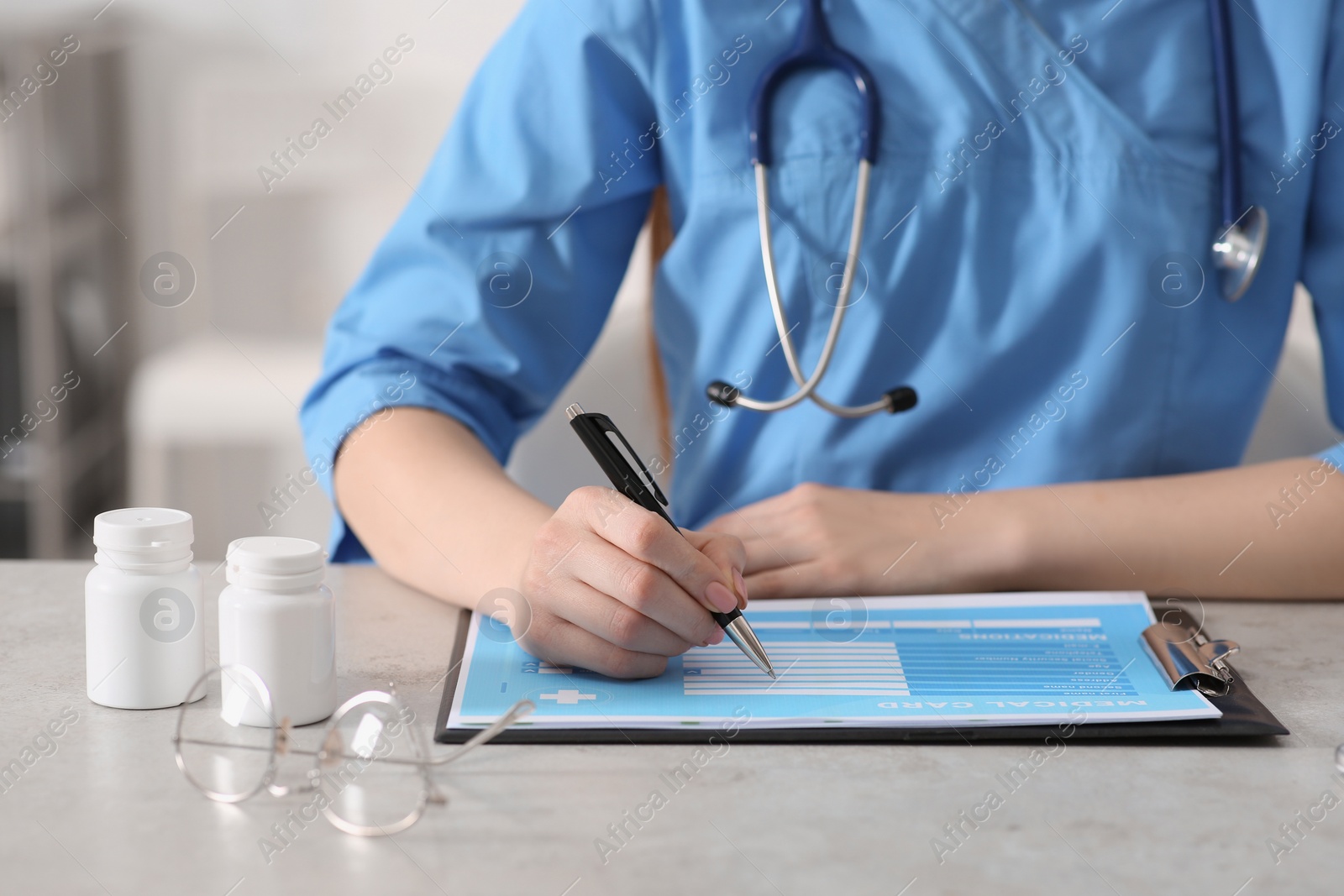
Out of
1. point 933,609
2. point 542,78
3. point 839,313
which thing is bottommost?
point 933,609

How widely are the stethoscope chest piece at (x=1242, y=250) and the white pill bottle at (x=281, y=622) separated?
29.3 inches

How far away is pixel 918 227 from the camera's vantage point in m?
0.93

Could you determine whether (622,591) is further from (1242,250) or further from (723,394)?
(1242,250)

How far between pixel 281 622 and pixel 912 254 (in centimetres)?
60

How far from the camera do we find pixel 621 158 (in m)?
0.98

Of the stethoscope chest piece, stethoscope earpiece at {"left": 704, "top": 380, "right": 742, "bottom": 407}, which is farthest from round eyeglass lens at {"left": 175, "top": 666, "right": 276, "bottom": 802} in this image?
the stethoscope chest piece

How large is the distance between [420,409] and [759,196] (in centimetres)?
32

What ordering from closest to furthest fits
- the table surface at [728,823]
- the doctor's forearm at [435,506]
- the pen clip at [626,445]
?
1. the table surface at [728,823]
2. the pen clip at [626,445]
3. the doctor's forearm at [435,506]

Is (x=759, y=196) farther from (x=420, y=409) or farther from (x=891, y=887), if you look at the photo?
(x=891, y=887)

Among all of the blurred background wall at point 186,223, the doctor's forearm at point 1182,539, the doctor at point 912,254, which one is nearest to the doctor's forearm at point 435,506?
the doctor at point 912,254

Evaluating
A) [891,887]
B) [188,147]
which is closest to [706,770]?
[891,887]

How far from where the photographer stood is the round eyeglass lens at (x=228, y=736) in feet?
1.65

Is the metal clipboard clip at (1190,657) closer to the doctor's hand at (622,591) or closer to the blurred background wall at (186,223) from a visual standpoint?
the doctor's hand at (622,591)

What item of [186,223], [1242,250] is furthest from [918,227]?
[186,223]
